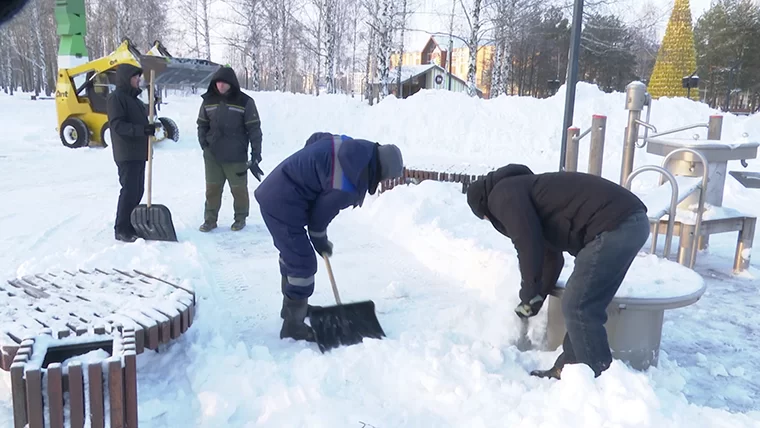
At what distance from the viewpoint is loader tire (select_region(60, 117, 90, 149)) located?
12844 mm

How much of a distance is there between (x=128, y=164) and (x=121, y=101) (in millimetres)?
594

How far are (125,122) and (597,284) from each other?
4531 mm

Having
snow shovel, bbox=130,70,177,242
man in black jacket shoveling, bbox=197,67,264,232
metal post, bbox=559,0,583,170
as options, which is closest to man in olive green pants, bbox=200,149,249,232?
man in black jacket shoveling, bbox=197,67,264,232

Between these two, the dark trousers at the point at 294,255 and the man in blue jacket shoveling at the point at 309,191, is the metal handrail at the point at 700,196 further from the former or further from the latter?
the dark trousers at the point at 294,255

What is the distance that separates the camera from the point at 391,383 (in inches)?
123

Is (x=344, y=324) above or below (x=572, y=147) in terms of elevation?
below

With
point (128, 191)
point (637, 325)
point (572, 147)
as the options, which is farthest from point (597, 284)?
point (128, 191)

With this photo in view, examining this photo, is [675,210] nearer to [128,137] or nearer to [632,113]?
[632,113]

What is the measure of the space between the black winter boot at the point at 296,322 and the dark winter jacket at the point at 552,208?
1.34 metres

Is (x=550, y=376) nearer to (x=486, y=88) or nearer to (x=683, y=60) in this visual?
(x=683, y=60)

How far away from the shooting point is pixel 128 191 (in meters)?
5.74

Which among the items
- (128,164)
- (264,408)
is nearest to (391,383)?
(264,408)

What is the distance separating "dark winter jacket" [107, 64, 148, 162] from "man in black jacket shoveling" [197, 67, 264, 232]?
761 millimetres

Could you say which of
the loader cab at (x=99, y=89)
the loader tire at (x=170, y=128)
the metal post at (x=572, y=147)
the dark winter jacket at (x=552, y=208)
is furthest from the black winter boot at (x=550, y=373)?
the loader tire at (x=170, y=128)
